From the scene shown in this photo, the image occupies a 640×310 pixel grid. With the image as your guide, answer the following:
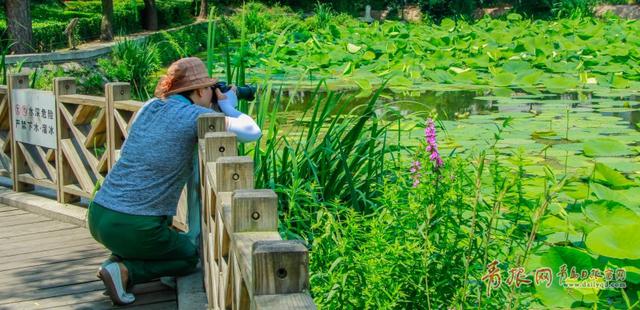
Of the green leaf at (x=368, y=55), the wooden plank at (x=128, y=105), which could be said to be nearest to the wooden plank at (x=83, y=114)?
the wooden plank at (x=128, y=105)

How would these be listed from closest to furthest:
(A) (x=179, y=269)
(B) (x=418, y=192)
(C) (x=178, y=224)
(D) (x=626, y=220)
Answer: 1. (B) (x=418, y=192)
2. (D) (x=626, y=220)
3. (A) (x=179, y=269)
4. (C) (x=178, y=224)

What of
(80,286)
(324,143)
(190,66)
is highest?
(190,66)

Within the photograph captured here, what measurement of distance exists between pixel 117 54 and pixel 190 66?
35.2ft

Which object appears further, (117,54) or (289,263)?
(117,54)

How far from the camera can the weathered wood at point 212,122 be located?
3.64 m

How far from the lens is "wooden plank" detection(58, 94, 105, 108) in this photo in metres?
5.14

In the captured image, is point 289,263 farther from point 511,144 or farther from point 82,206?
A: point 511,144

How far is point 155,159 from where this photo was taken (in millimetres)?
3887

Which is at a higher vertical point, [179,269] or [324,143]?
[324,143]

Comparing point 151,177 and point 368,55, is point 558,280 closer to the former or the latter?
point 151,177

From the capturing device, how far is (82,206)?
18.4 feet

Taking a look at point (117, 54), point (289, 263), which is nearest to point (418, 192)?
point (289, 263)

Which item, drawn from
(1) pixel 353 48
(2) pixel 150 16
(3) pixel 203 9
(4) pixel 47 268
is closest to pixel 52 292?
(4) pixel 47 268

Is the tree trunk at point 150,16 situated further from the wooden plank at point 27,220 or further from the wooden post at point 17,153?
the wooden plank at point 27,220
